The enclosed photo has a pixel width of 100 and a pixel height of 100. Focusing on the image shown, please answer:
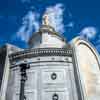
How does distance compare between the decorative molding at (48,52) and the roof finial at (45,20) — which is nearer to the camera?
the decorative molding at (48,52)

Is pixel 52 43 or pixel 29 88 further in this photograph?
pixel 52 43

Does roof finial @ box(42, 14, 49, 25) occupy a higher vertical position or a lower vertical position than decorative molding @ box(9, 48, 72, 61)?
higher

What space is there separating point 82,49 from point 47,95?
26.6 ft

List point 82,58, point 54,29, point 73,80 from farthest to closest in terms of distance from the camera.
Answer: point 54,29
point 82,58
point 73,80

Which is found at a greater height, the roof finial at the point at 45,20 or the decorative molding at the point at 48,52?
the roof finial at the point at 45,20

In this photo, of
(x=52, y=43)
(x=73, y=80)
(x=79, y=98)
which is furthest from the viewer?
(x=52, y=43)

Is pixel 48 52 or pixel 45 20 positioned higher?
pixel 45 20

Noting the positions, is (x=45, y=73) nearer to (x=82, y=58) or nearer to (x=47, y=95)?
(x=47, y=95)

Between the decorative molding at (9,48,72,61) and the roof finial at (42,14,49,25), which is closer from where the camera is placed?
the decorative molding at (9,48,72,61)

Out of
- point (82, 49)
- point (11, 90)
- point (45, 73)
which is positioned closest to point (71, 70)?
point (45, 73)

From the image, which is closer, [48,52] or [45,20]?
[48,52]

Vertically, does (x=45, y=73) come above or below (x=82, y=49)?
below

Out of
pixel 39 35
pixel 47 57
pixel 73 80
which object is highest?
pixel 39 35

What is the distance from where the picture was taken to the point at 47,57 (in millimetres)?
24188
